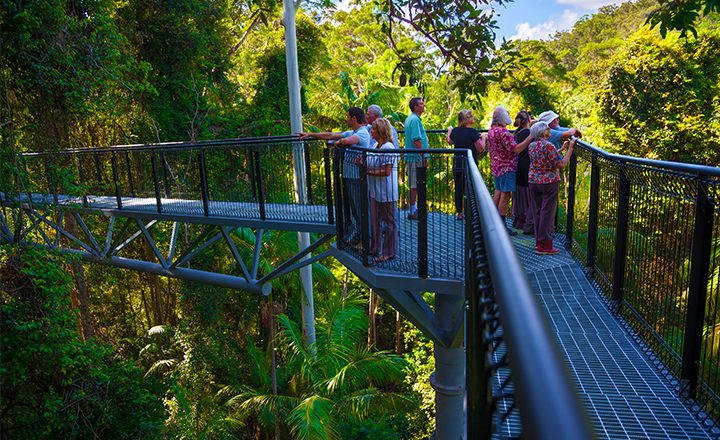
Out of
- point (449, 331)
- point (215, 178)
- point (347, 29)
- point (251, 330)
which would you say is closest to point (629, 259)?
point (449, 331)

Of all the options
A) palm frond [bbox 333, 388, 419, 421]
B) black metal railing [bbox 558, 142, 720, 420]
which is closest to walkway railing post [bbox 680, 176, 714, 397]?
black metal railing [bbox 558, 142, 720, 420]

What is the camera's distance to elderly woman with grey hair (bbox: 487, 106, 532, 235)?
6582mm

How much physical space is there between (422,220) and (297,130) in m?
8.05

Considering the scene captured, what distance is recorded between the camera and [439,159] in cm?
567

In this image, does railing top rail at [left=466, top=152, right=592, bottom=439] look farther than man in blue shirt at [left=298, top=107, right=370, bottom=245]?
No

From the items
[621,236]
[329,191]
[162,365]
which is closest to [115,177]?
[329,191]

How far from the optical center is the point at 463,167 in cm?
556

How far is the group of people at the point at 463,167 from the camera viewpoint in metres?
5.84

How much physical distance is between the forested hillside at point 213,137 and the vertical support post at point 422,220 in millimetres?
889

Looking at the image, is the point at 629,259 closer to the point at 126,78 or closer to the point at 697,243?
the point at 697,243

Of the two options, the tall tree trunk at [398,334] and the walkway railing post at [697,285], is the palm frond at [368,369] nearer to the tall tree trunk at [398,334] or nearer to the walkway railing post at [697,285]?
the walkway railing post at [697,285]

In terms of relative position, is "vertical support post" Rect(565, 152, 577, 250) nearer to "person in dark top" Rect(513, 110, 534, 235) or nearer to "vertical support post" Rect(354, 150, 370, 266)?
"person in dark top" Rect(513, 110, 534, 235)

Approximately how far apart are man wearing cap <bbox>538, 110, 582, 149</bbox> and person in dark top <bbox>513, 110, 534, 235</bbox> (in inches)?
11.5

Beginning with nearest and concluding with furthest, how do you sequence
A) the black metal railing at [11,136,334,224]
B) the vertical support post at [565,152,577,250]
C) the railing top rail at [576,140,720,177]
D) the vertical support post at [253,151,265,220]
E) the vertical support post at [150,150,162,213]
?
the railing top rail at [576,140,720,177] → the vertical support post at [565,152,577,250] → the black metal railing at [11,136,334,224] → the vertical support post at [253,151,265,220] → the vertical support post at [150,150,162,213]
